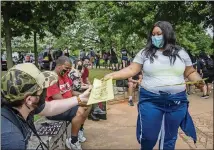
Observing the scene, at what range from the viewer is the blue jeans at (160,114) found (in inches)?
144

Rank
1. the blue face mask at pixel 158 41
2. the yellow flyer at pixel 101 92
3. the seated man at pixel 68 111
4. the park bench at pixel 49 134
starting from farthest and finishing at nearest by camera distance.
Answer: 1. the seated man at pixel 68 111
2. the blue face mask at pixel 158 41
3. the park bench at pixel 49 134
4. the yellow flyer at pixel 101 92

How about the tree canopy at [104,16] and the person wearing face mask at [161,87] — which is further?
the tree canopy at [104,16]

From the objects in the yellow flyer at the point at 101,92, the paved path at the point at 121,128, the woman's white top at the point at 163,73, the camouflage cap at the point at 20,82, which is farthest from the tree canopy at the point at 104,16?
the camouflage cap at the point at 20,82

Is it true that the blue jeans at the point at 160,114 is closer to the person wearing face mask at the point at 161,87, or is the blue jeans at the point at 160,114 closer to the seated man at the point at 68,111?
the person wearing face mask at the point at 161,87

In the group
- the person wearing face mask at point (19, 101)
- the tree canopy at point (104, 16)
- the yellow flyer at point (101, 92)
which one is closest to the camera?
the person wearing face mask at point (19, 101)

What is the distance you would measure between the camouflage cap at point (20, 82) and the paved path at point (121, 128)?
3.09 meters

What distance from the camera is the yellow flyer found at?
3.10 meters

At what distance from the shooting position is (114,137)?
5863mm

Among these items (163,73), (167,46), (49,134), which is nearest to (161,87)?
(163,73)

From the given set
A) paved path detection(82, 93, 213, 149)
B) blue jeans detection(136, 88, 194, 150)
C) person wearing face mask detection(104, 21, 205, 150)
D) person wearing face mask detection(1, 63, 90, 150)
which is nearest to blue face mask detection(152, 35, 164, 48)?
person wearing face mask detection(104, 21, 205, 150)

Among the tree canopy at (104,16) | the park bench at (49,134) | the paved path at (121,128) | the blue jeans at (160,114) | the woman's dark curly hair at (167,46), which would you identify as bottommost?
the paved path at (121,128)

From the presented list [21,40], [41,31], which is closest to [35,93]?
[41,31]

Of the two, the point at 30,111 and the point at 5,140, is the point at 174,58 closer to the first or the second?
the point at 30,111

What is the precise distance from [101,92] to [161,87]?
2.35 ft
